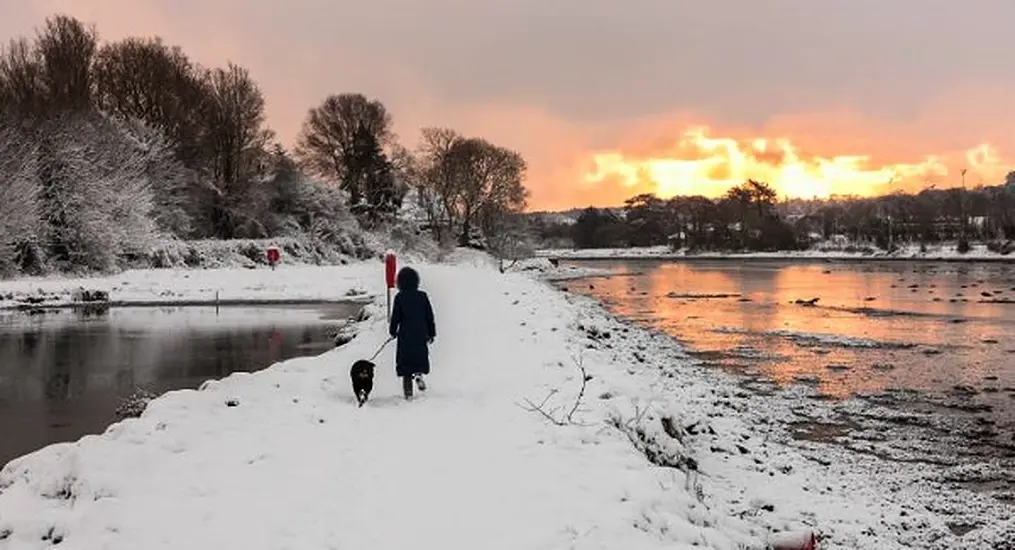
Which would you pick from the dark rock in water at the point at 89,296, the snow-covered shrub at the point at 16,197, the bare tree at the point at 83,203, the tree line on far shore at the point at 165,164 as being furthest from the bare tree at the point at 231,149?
the dark rock in water at the point at 89,296

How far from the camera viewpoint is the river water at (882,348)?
13.0 metres

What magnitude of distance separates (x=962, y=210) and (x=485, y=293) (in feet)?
365

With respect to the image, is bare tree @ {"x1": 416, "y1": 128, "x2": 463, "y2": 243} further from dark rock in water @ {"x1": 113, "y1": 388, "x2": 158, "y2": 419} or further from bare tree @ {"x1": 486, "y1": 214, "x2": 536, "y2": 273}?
dark rock in water @ {"x1": 113, "y1": 388, "x2": 158, "y2": 419}

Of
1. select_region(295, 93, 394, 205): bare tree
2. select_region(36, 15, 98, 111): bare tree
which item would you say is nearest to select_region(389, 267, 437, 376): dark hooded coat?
select_region(36, 15, 98, 111): bare tree

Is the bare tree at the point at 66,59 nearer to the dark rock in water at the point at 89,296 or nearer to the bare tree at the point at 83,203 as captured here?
the bare tree at the point at 83,203

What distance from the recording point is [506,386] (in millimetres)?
10922

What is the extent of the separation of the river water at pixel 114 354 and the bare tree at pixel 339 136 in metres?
54.3

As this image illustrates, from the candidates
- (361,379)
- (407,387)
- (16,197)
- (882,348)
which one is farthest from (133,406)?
(16,197)

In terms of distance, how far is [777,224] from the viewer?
128m

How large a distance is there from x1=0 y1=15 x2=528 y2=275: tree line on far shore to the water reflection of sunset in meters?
29.3

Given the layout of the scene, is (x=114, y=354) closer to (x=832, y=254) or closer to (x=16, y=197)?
(x=16, y=197)

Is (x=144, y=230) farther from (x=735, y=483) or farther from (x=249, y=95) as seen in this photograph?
(x=735, y=483)

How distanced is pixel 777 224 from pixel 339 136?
248 feet

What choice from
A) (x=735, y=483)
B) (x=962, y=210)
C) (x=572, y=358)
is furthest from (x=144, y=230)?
(x=962, y=210)
